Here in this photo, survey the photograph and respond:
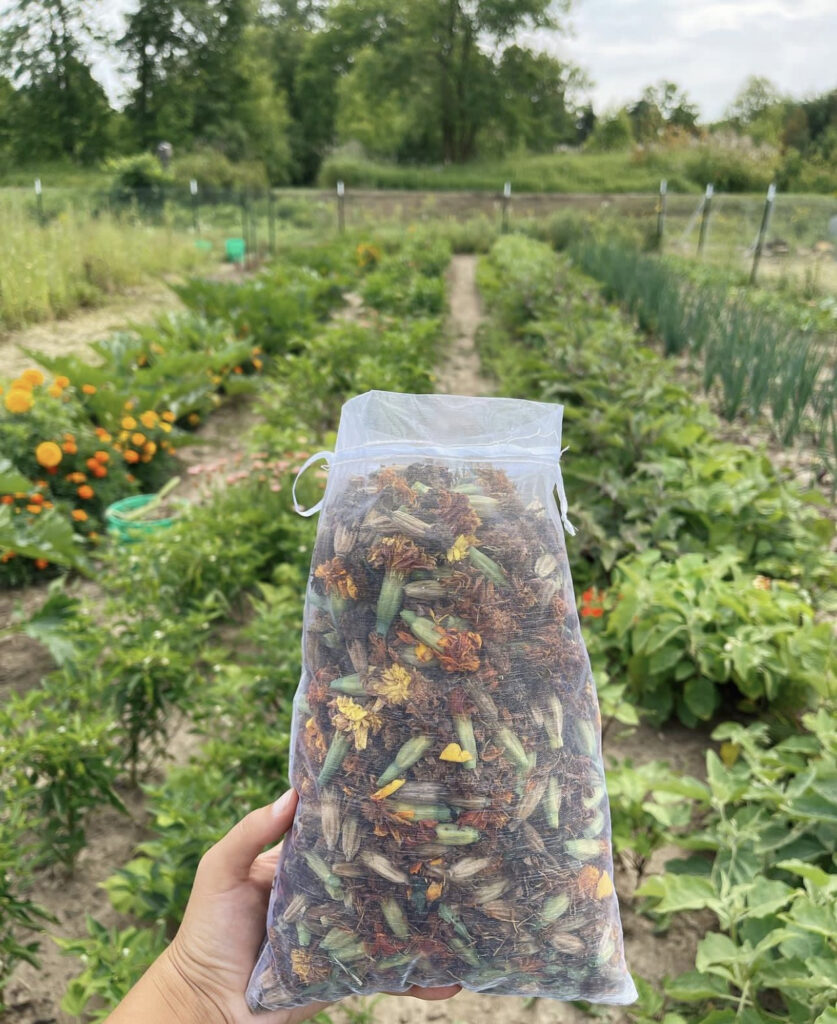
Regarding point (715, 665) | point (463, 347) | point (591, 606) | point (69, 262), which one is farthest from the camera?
point (69, 262)

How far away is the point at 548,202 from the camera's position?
22.5 m

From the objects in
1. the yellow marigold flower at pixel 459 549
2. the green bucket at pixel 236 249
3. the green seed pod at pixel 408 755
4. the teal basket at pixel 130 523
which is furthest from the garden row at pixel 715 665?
the green bucket at pixel 236 249

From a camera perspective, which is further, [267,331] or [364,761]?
[267,331]

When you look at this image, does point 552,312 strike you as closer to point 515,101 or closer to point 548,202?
point 548,202

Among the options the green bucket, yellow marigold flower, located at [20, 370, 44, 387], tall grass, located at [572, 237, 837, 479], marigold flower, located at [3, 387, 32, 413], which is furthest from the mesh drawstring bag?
the green bucket

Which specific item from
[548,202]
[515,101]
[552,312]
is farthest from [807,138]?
[552,312]

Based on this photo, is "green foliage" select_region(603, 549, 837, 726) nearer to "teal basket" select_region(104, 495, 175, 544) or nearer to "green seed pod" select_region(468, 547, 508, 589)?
"green seed pod" select_region(468, 547, 508, 589)

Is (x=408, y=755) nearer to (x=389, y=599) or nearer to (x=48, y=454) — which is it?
(x=389, y=599)

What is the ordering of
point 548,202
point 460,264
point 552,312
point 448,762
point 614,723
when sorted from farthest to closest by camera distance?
point 548,202, point 460,264, point 552,312, point 614,723, point 448,762

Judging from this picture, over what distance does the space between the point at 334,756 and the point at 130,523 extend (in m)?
2.79

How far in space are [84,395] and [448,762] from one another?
426 centimetres

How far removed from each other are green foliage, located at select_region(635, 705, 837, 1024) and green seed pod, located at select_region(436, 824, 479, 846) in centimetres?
67

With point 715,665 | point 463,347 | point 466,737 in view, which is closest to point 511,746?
point 466,737

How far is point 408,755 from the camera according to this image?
94 cm
